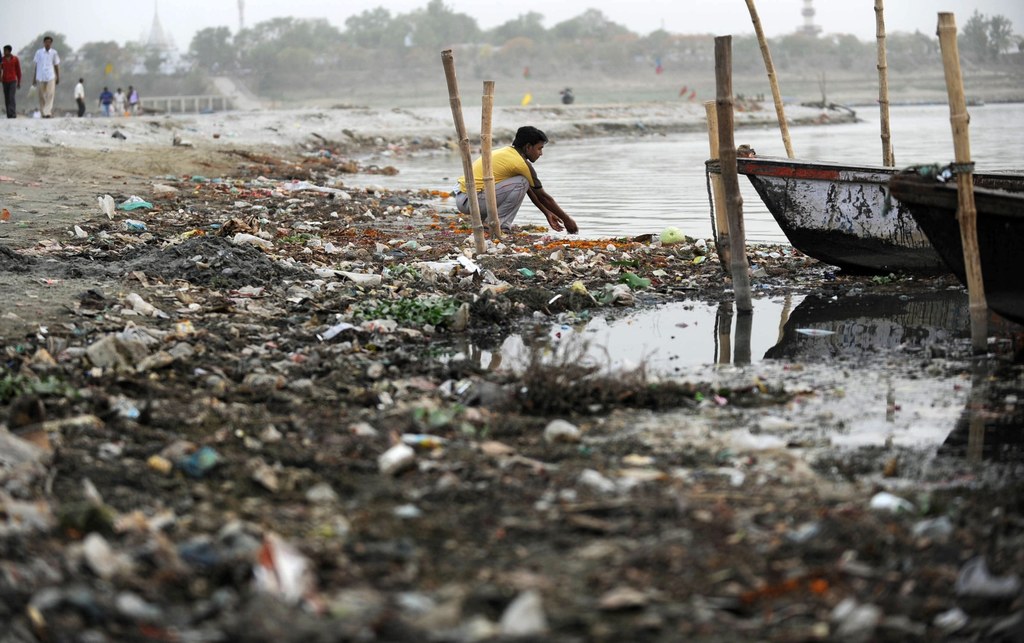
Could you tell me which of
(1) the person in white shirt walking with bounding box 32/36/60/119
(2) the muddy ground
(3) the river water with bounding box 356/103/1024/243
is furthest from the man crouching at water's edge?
(1) the person in white shirt walking with bounding box 32/36/60/119

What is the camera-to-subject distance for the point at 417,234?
10.3 m

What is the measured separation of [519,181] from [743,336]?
11.7 feet

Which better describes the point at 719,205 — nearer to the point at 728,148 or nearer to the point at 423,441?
the point at 728,148

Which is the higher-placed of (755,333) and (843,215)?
(843,215)

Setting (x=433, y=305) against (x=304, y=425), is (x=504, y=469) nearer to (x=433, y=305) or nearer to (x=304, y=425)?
(x=304, y=425)

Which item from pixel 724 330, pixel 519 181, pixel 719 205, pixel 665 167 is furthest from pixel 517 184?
pixel 665 167

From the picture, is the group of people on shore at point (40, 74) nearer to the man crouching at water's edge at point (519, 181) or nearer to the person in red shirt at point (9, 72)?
the person in red shirt at point (9, 72)

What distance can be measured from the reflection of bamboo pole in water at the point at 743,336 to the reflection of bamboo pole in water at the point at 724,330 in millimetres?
50

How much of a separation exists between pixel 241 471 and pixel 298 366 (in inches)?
64.0

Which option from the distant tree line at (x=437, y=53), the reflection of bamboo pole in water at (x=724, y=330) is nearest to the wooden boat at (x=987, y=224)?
the reflection of bamboo pole in water at (x=724, y=330)

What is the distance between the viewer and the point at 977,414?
4613 mm

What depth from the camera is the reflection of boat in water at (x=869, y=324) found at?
241 inches

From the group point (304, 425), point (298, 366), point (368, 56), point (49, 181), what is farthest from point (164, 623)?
point (368, 56)

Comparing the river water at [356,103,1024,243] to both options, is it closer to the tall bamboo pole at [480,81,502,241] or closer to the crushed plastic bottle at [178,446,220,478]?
the tall bamboo pole at [480,81,502,241]
